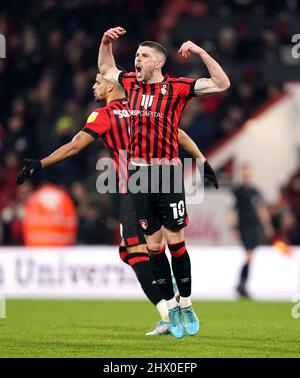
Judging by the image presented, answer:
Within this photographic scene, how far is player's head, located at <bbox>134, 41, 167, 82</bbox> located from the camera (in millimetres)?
9039

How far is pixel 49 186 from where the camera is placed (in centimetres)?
1706

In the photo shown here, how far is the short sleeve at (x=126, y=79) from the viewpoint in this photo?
9.31 meters

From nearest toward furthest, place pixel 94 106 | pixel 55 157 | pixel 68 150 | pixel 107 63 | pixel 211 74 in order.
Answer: pixel 211 74
pixel 55 157
pixel 68 150
pixel 107 63
pixel 94 106

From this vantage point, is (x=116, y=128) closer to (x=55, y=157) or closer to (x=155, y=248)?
(x=55, y=157)

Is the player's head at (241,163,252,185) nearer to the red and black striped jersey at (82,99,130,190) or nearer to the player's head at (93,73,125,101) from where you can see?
the player's head at (93,73,125,101)

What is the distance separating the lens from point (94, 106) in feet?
59.9

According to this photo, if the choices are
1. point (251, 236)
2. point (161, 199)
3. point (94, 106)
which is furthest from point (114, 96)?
point (94, 106)

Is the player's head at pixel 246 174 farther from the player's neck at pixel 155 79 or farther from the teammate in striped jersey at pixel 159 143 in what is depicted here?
the player's neck at pixel 155 79

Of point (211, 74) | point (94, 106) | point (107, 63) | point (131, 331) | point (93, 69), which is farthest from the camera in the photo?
point (93, 69)

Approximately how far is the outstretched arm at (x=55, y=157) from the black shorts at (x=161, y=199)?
597mm

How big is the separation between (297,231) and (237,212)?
142 centimetres

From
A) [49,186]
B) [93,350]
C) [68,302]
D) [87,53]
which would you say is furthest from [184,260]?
[87,53]

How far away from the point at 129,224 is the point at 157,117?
1.19 metres

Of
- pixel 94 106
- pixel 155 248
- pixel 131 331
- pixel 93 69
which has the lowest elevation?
pixel 131 331
